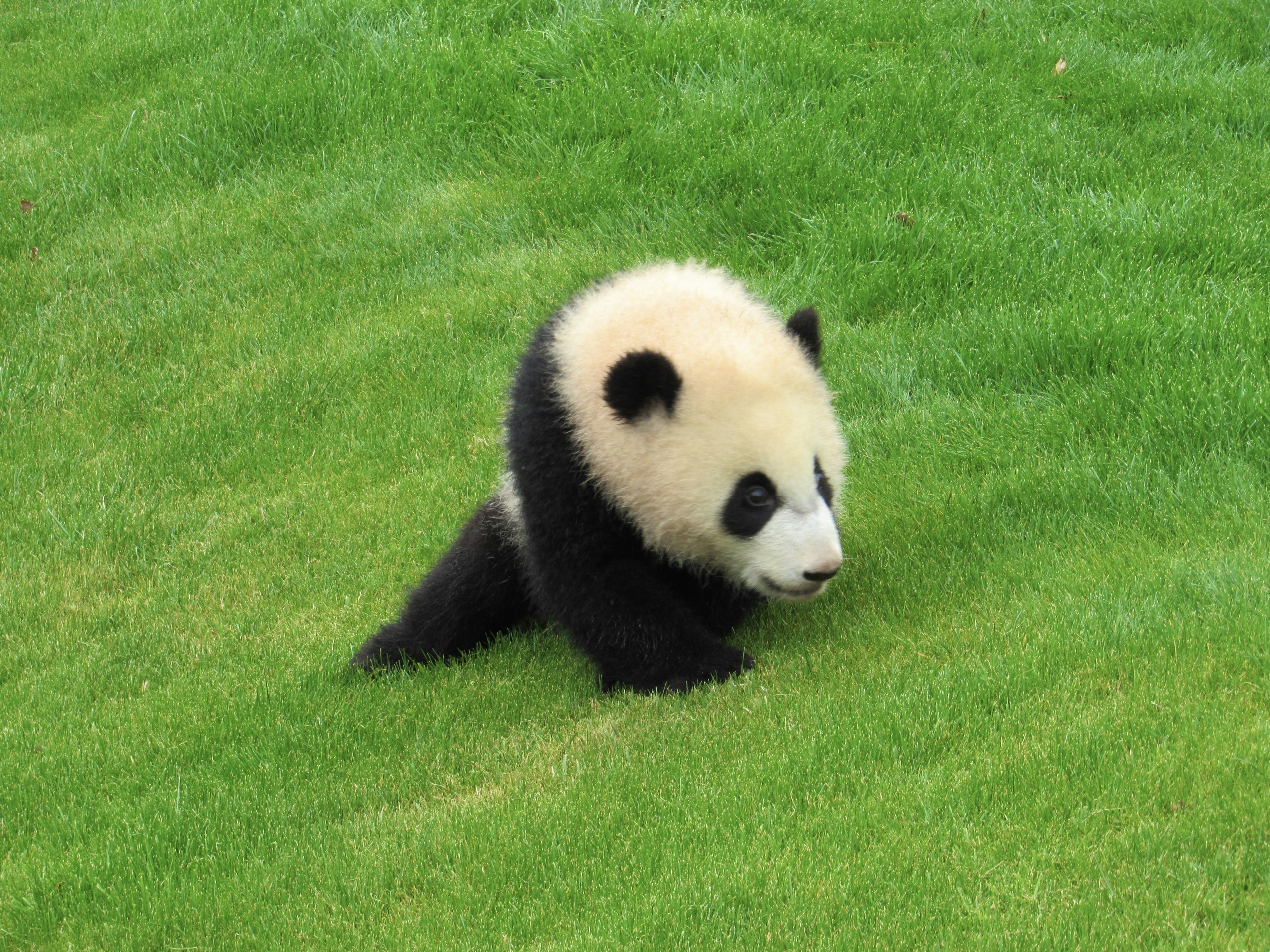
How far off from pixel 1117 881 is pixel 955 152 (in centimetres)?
610

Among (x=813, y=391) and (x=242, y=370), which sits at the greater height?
(x=813, y=391)

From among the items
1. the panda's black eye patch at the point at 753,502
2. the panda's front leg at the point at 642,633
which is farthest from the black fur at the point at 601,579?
the panda's black eye patch at the point at 753,502

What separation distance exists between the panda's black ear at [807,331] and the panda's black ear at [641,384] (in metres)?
0.71

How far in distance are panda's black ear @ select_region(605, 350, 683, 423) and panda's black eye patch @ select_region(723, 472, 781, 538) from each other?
376mm

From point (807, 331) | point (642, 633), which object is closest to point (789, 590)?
point (642, 633)

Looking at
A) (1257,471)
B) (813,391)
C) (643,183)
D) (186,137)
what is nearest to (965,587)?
(813,391)

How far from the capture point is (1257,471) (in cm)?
549

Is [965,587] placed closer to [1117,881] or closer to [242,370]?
[1117,881]

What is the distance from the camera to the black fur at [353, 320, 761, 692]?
4934 mm

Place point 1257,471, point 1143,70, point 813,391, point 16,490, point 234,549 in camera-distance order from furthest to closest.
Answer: point 1143,70 → point 16,490 → point 234,549 → point 1257,471 → point 813,391

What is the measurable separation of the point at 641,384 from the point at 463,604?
63.2 inches

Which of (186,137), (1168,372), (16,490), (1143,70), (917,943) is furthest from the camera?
(186,137)

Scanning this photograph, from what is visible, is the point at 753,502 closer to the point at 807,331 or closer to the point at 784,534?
the point at 784,534

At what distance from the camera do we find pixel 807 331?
17.1 ft
